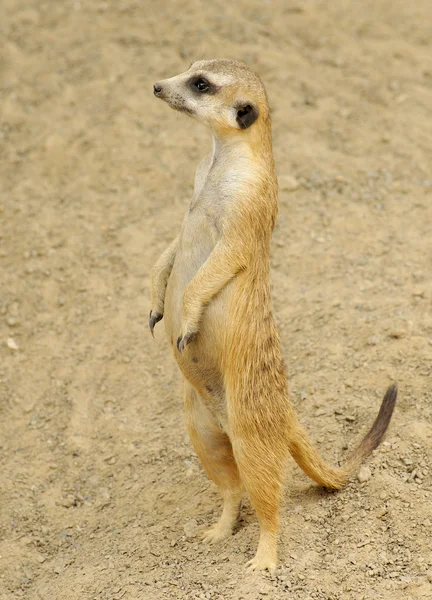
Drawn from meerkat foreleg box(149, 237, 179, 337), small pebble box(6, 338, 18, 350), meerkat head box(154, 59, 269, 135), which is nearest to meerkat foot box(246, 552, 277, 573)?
meerkat foreleg box(149, 237, 179, 337)

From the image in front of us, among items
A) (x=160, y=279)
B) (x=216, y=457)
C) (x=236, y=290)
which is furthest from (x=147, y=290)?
(x=236, y=290)

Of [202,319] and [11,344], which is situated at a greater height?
[202,319]

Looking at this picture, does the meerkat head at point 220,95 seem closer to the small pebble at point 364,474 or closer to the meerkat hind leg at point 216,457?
the meerkat hind leg at point 216,457

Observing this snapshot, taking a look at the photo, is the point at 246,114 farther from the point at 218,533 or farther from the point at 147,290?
the point at 147,290

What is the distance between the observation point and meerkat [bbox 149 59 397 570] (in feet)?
9.13

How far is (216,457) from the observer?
3160 millimetres

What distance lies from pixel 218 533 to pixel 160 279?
105 cm

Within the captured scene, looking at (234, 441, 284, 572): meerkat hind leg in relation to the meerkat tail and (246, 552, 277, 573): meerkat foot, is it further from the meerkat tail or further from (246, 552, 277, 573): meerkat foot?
the meerkat tail

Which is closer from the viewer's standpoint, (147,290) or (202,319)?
(202,319)

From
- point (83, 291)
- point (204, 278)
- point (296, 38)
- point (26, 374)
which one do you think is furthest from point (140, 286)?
point (296, 38)

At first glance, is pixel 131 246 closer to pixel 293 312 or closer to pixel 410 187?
pixel 293 312

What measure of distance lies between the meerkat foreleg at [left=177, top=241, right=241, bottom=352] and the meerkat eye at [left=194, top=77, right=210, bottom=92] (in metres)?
0.56

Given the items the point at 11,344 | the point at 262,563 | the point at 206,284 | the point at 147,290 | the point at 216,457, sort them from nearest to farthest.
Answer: the point at 206,284 → the point at 262,563 → the point at 216,457 → the point at 11,344 → the point at 147,290

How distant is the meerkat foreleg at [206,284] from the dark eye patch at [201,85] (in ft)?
1.82
